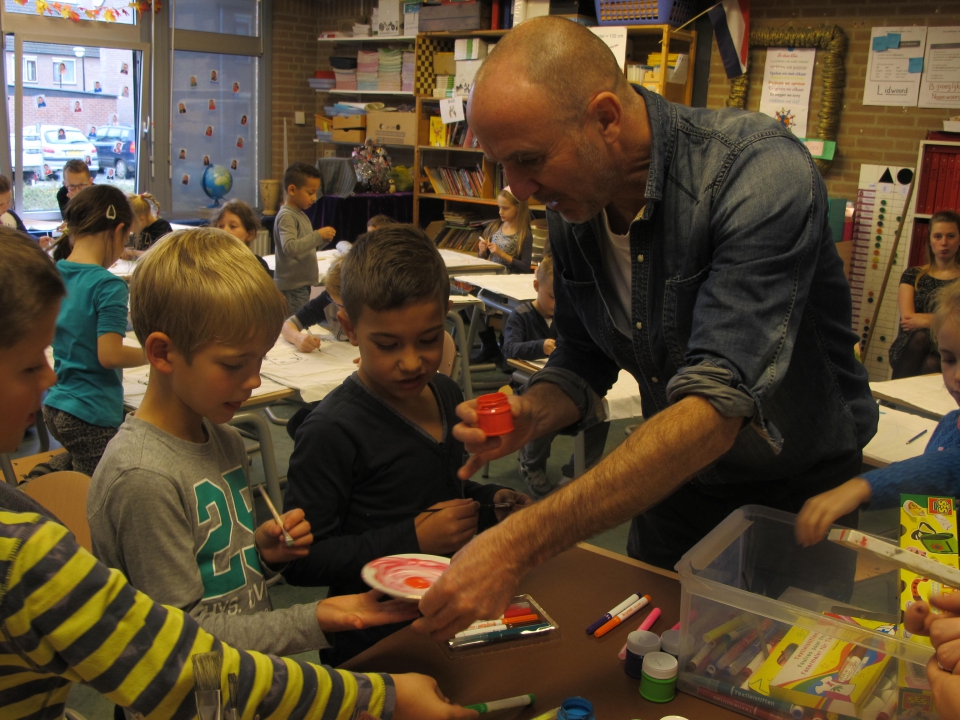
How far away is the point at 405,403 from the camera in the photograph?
1594mm

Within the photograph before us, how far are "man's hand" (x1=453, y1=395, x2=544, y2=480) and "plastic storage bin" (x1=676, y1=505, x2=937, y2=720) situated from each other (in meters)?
0.39

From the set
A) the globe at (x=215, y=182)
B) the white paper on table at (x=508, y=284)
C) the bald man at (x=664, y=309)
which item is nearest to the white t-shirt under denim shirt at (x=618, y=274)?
the bald man at (x=664, y=309)

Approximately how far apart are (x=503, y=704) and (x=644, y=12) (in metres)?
5.89

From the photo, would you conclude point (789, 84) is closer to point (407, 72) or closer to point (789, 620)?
point (407, 72)

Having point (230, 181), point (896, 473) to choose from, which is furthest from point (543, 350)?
point (230, 181)

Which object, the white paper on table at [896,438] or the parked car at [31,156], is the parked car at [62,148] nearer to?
the parked car at [31,156]

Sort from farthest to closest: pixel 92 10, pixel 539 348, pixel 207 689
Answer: pixel 92 10, pixel 539 348, pixel 207 689

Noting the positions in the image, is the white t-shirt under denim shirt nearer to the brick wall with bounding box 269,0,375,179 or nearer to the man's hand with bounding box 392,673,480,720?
the man's hand with bounding box 392,673,480,720

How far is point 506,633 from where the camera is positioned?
120 centimetres

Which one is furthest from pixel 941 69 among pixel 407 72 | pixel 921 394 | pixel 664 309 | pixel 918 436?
pixel 664 309

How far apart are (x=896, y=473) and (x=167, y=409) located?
136cm

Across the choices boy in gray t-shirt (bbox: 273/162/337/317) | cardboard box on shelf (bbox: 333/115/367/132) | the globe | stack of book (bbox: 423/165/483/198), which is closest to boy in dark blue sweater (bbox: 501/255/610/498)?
boy in gray t-shirt (bbox: 273/162/337/317)

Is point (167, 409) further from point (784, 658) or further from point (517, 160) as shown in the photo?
point (784, 658)

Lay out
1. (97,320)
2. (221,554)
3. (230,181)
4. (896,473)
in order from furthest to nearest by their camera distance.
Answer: (230,181)
(97,320)
(896,473)
(221,554)
